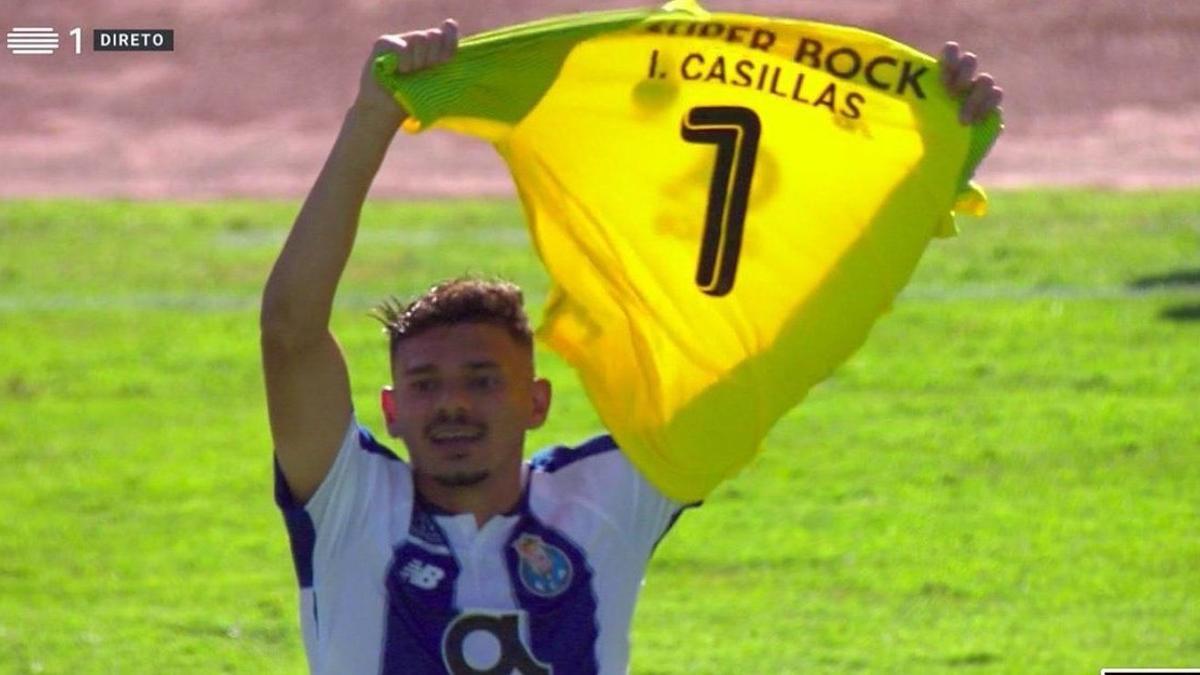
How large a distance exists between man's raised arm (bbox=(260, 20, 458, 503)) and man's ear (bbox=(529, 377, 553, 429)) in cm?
41

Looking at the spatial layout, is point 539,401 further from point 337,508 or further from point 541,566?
point 337,508

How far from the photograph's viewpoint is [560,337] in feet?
16.9

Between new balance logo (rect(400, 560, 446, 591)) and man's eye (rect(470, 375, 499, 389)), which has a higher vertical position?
man's eye (rect(470, 375, 499, 389))

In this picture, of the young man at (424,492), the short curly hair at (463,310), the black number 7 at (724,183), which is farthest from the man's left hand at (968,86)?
the short curly hair at (463,310)

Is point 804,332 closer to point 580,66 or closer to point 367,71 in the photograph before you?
point 580,66

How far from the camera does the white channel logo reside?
2306cm

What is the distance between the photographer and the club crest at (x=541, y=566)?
4738mm

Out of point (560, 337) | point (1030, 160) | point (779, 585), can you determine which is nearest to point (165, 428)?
point (779, 585)

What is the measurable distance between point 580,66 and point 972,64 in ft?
2.46

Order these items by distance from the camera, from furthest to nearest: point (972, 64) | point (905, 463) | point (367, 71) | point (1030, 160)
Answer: point (1030, 160) → point (905, 463) → point (972, 64) → point (367, 71)

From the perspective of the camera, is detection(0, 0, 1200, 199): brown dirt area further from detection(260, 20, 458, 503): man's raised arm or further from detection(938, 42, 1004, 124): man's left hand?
detection(260, 20, 458, 503): man's raised arm

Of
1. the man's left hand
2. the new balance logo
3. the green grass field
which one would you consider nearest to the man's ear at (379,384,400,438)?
the new balance logo

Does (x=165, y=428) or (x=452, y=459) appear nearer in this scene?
(x=452, y=459)

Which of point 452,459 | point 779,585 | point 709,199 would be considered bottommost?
point 779,585
